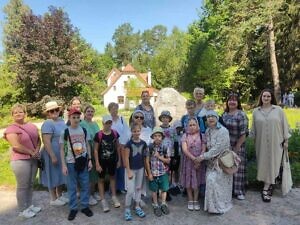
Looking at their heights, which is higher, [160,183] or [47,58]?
[47,58]

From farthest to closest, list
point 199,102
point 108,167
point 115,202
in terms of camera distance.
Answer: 1. point 199,102
2. point 115,202
3. point 108,167

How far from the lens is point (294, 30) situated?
77.5 feet

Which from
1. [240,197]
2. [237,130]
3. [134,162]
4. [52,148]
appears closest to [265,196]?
[240,197]

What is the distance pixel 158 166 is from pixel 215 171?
884 millimetres

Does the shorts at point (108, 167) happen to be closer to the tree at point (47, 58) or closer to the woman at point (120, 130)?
the woman at point (120, 130)

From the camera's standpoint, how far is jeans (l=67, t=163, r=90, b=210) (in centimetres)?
483

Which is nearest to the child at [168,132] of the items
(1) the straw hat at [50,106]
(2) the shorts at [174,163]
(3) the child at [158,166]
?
(2) the shorts at [174,163]

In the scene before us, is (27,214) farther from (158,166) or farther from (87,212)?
(158,166)

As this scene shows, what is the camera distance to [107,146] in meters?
5.00

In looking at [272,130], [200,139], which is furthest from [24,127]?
[272,130]

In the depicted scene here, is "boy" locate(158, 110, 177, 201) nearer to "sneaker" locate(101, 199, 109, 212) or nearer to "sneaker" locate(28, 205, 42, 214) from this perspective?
"sneaker" locate(101, 199, 109, 212)

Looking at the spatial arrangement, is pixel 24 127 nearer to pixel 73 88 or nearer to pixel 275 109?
pixel 275 109

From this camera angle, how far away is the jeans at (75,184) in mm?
4832

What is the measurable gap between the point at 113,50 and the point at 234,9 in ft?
193
